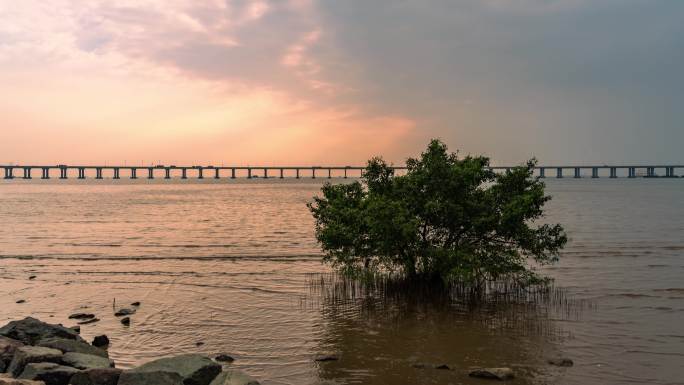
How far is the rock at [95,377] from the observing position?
12086mm

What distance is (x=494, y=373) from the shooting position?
558 inches

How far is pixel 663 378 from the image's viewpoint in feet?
47.0

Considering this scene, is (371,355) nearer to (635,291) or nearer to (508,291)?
(508,291)

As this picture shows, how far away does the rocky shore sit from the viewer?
1173 centimetres

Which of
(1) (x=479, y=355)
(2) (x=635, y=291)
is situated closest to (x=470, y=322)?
(1) (x=479, y=355)

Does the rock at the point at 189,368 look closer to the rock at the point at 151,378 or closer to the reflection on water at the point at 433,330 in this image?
the rock at the point at 151,378

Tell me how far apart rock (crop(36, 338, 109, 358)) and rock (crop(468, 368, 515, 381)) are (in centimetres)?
1027

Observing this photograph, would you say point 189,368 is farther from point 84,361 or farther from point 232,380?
point 84,361

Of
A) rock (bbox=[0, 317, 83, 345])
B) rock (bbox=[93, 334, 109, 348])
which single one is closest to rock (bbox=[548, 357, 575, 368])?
rock (bbox=[93, 334, 109, 348])

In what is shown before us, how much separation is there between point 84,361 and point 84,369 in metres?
0.50

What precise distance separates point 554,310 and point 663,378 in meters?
7.24

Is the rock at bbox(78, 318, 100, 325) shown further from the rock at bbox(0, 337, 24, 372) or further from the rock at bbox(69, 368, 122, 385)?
the rock at bbox(69, 368, 122, 385)

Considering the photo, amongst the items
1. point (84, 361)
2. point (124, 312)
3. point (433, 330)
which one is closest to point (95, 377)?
point (84, 361)

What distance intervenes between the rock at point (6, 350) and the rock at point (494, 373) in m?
11.8
